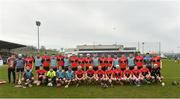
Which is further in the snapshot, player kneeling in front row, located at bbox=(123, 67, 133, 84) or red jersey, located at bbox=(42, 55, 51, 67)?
red jersey, located at bbox=(42, 55, 51, 67)

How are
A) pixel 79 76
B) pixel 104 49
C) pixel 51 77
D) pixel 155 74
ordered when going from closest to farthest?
pixel 51 77
pixel 79 76
pixel 155 74
pixel 104 49

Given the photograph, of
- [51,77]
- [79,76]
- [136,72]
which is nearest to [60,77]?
[51,77]

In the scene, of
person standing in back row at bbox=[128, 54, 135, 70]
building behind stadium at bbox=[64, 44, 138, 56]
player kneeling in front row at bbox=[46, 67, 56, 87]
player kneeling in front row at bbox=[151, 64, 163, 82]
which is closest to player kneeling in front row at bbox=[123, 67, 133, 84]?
person standing in back row at bbox=[128, 54, 135, 70]

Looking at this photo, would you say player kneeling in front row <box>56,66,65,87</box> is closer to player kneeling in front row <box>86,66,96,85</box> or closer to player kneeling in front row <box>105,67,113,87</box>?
player kneeling in front row <box>86,66,96,85</box>

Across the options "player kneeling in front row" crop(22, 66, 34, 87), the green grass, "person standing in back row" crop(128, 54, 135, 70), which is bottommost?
the green grass

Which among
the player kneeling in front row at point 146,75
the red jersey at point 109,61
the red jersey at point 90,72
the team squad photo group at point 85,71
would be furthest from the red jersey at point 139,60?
the red jersey at point 90,72

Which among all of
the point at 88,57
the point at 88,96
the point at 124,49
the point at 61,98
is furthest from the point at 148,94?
the point at 124,49

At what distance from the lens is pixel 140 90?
14383 millimetres

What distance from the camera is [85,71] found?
1653 centimetres

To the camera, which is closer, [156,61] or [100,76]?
[100,76]

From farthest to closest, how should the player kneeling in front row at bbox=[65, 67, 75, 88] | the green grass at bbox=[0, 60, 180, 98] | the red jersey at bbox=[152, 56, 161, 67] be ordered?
the red jersey at bbox=[152, 56, 161, 67], the player kneeling in front row at bbox=[65, 67, 75, 88], the green grass at bbox=[0, 60, 180, 98]

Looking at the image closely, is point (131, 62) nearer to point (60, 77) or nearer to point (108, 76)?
point (108, 76)

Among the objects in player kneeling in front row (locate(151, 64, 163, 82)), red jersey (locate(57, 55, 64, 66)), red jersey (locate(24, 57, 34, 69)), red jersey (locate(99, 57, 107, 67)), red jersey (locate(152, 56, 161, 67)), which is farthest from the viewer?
red jersey (locate(99, 57, 107, 67))

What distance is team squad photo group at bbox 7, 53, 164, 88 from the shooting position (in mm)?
16062
